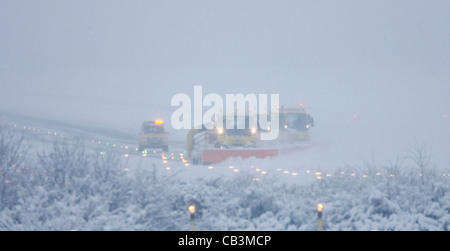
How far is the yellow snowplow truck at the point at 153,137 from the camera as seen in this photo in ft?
108

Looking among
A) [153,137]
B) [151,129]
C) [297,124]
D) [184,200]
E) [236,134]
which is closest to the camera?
[184,200]

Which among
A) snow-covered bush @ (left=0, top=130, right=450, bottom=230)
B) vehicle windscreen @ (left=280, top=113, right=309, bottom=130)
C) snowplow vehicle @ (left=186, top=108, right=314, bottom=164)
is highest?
vehicle windscreen @ (left=280, top=113, right=309, bottom=130)

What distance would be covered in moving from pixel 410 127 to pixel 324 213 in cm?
3618

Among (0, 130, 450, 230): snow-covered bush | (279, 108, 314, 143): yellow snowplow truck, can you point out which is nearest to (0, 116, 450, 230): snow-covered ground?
(0, 130, 450, 230): snow-covered bush

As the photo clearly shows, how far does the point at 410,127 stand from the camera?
4475 cm

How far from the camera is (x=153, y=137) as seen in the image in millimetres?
33281

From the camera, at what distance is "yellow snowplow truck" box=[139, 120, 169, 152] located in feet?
108

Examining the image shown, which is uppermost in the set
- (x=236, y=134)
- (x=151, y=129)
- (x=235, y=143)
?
(x=151, y=129)

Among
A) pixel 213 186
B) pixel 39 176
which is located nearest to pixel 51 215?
pixel 39 176

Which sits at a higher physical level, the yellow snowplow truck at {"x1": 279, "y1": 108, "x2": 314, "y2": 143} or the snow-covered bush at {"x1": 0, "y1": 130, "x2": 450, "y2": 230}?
the yellow snowplow truck at {"x1": 279, "y1": 108, "x2": 314, "y2": 143}

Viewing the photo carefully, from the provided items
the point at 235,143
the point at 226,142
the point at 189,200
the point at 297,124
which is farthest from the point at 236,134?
the point at 189,200

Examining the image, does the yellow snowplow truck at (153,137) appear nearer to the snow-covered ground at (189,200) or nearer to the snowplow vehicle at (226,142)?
the snowplow vehicle at (226,142)

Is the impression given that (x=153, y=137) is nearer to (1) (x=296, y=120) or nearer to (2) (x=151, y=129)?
(2) (x=151, y=129)

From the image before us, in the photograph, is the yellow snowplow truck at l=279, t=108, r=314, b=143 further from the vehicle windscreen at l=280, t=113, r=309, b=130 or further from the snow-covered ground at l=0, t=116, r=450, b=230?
the snow-covered ground at l=0, t=116, r=450, b=230
